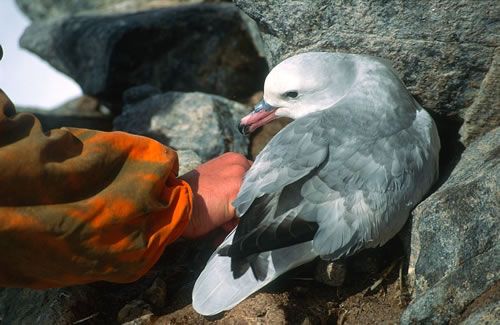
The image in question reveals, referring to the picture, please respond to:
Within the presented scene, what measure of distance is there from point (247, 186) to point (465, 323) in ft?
2.61

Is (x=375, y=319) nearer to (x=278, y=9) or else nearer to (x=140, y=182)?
(x=140, y=182)

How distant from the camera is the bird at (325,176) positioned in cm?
238

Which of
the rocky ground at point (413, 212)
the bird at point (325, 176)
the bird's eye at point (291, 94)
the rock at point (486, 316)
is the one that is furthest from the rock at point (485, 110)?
the rock at point (486, 316)

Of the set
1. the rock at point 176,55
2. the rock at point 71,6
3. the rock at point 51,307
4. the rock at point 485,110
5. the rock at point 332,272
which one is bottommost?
the rock at point 71,6

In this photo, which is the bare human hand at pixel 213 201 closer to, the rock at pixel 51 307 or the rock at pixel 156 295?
the rock at pixel 156 295

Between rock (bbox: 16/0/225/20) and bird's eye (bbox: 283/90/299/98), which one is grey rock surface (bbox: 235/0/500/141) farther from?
rock (bbox: 16/0/225/20)

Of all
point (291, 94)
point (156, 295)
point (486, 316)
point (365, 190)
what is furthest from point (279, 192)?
point (486, 316)

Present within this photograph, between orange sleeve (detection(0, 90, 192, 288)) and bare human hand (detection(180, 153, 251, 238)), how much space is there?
0.09 metres

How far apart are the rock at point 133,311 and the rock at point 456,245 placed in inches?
31.4

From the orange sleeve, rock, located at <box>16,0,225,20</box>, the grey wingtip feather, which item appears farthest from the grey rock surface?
rock, located at <box>16,0,225,20</box>

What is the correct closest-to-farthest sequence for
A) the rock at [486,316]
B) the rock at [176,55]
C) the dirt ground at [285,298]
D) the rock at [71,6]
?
the rock at [486,316] → the dirt ground at [285,298] → the rock at [176,55] → the rock at [71,6]

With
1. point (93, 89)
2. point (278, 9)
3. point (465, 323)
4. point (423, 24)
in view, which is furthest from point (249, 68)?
point (465, 323)

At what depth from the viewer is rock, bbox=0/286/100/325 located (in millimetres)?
2541

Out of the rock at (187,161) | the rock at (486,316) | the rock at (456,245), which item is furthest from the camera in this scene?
the rock at (187,161)
